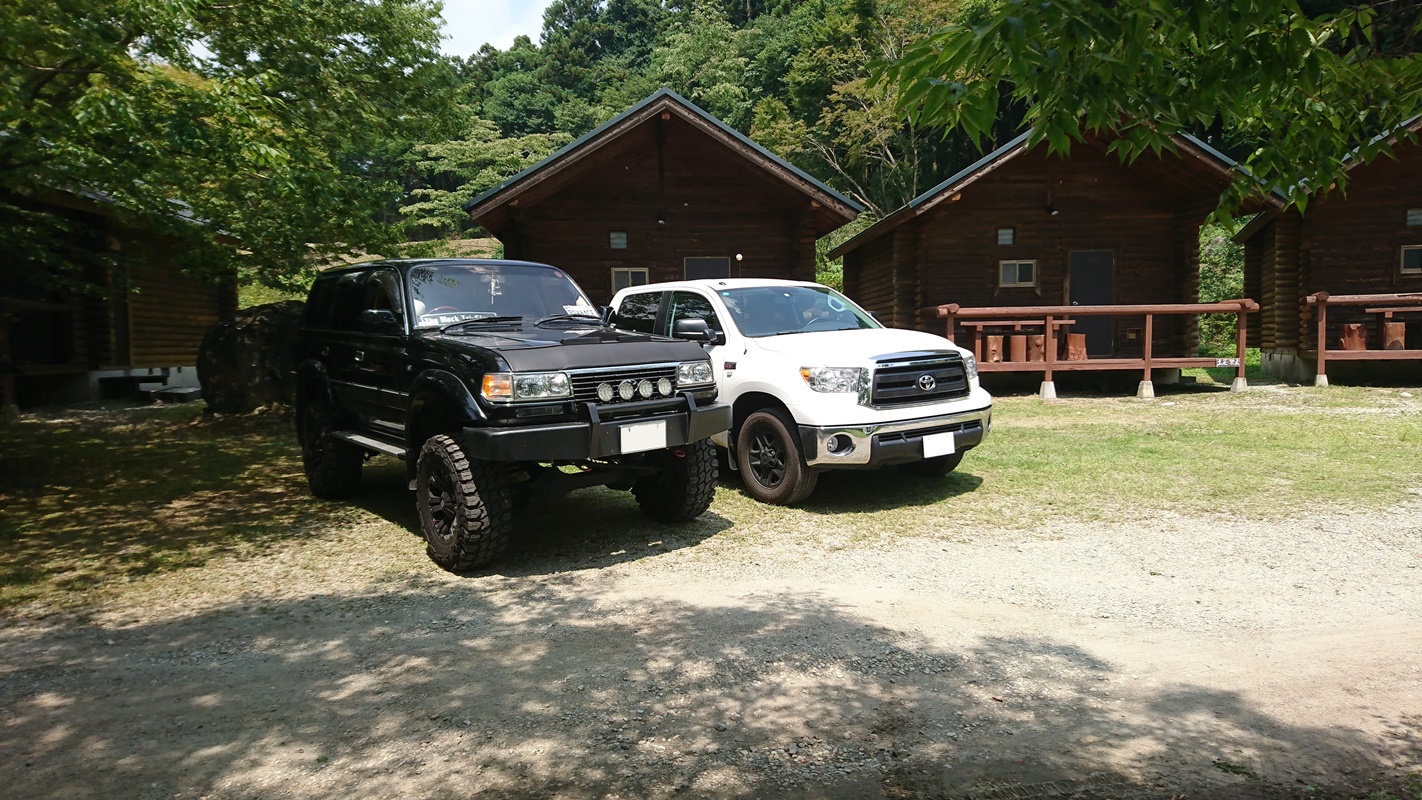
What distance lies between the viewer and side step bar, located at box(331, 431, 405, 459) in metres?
6.46

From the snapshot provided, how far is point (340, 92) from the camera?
14602 millimetres

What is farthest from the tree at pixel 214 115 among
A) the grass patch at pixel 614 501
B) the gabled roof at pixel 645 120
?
the grass patch at pixel 614 501

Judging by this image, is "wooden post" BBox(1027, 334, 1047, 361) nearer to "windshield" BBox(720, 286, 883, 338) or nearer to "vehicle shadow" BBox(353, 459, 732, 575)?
"windshield" BBox(720, 286, 883, 338)

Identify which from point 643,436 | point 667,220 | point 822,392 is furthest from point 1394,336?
point 643,436

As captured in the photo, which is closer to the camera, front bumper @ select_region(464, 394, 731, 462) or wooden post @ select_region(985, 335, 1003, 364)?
front bumper @ select_region(464, 394, 731, 462)

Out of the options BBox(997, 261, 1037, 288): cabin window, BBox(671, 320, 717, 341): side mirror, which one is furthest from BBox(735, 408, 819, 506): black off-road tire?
BBox(997, 261, 1037, 288): cabin window

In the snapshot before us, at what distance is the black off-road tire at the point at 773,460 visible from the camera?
7242mm

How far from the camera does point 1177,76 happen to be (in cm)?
334

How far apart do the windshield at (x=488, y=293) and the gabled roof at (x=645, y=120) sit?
8.11m

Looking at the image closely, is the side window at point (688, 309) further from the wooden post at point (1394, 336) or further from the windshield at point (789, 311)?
the wooden post at point (1394, 336)

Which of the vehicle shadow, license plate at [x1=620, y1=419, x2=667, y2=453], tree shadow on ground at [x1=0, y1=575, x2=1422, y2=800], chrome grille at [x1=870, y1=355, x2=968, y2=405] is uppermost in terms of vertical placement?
chrome grille at [x1=870, y1=355, x2=968, y2=405]

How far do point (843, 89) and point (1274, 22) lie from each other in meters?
37.0

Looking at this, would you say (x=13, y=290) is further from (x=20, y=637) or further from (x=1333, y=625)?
(x=1333, y=625)

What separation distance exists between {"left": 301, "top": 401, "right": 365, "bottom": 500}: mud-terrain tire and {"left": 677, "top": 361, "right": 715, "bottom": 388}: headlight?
330cm
